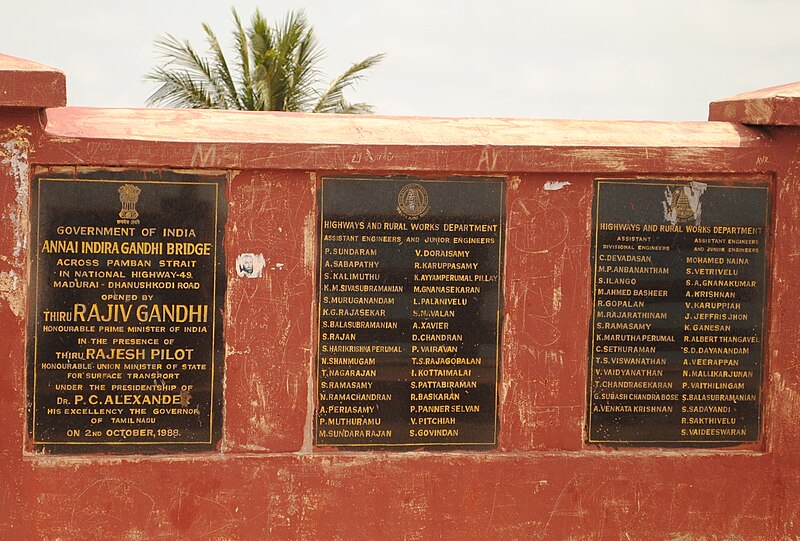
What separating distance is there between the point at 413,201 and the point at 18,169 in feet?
6.32

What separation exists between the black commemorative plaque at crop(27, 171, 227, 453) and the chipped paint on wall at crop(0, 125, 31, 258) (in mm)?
50

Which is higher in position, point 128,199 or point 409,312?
point 128,199

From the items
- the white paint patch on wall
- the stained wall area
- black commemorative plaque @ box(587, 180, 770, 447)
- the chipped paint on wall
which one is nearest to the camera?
the chipped paint on wall

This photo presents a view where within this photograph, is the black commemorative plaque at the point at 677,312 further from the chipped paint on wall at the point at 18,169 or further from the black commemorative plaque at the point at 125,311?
the chipped paint on wall at the point at 18,169

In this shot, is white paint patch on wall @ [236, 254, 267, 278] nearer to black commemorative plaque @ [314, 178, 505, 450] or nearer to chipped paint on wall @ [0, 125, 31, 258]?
black commemorative plaque @ [314, 178, 505, 450]

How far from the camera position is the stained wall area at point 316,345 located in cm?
530

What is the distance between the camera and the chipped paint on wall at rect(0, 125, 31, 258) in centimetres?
519

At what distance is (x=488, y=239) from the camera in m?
5.60

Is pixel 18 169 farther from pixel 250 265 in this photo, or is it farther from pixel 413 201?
pixel 413 201

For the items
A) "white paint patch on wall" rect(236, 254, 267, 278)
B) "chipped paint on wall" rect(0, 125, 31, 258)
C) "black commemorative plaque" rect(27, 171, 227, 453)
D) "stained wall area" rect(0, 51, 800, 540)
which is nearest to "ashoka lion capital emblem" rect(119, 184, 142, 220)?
"black commemorative plaque" rect(27, 171, 227, 453)

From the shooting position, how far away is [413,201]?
554cm

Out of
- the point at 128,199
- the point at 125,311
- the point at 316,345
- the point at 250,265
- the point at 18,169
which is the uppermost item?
Result: the point at 18,169

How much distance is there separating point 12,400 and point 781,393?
3.93 metres

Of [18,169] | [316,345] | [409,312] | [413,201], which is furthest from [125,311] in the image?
[413,201]
